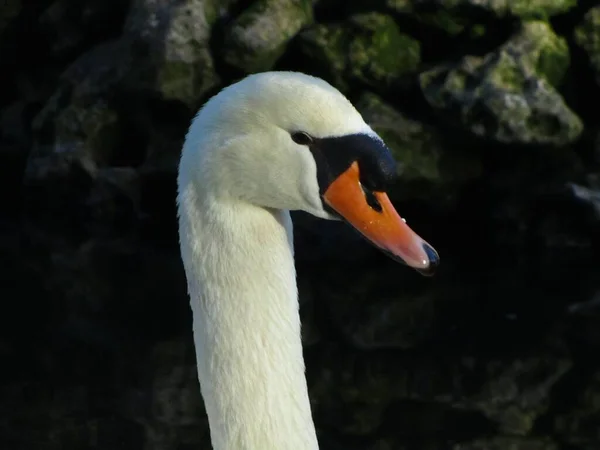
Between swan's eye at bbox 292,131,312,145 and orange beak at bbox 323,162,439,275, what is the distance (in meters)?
0.10

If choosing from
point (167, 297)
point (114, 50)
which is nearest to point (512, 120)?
point (167, 297)

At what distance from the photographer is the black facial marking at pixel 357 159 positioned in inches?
79.9

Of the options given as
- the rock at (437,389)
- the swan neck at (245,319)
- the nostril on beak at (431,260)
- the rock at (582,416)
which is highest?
the nostril on beak at (431,260)

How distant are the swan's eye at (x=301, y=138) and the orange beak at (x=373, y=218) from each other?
0.10 meters

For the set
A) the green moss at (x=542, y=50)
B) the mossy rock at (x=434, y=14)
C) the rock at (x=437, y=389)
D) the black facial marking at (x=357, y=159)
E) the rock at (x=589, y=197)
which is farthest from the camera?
the mossy rock at (x=434, y=14)

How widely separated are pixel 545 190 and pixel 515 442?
4661 millimetres

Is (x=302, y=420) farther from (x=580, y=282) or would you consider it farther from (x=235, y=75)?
(x=235, y=75)

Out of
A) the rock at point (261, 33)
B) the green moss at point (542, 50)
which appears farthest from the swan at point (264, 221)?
the rock at point (261, 33)

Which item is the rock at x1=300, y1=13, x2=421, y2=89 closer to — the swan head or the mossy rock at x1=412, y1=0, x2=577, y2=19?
the mossy rock at x1=412, y1=0, x2=577, y2=19

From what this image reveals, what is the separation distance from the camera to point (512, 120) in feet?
29.3

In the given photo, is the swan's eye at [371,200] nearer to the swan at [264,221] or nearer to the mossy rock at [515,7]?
the swan at [264,221]

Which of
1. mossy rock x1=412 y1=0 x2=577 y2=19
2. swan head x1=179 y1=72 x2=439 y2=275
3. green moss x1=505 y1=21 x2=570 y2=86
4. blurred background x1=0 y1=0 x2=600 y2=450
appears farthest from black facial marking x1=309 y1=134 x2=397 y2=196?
mossy rock x1=412 y1=0 x2=577 y2=19

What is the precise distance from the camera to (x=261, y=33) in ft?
31.8

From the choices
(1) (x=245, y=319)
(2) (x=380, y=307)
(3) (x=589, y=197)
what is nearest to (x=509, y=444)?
(2) (x=380, y=307)
